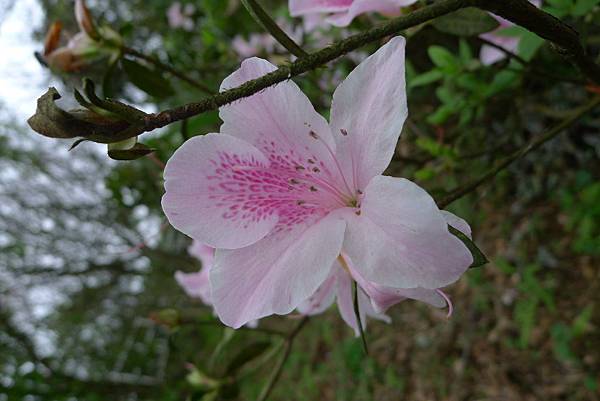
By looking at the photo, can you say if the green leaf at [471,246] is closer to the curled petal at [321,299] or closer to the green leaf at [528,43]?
the curled petal at [321,299]

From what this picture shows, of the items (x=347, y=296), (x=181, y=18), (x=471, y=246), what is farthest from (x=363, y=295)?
(x=181, y=18)

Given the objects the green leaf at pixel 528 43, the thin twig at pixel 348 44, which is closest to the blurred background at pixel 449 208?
the green leaf at pixel 528 43

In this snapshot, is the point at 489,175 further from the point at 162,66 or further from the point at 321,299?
the point at 162,66

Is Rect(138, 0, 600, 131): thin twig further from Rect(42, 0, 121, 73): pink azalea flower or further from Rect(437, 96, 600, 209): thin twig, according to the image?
Rect(42, 0, 121, 73): pink azalea flower

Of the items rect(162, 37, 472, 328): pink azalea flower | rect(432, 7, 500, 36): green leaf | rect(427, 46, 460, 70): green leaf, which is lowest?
rect(427, 46, 460, 70): green leaf

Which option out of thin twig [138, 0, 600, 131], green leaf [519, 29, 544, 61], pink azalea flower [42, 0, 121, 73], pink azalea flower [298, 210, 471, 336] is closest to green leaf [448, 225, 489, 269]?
pink azalea flower [298, 210, 471, 336]

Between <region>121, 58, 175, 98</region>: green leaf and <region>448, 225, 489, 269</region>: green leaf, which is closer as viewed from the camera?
<region>448, 225, 489, 269</region>: green leaf
